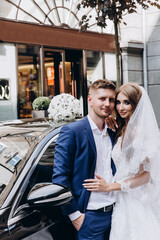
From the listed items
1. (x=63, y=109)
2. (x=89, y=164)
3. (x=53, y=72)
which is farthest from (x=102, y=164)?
(x=53, y=72)

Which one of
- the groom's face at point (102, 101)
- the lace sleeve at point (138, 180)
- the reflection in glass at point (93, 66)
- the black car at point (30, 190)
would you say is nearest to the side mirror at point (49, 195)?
the black car at point (30, 190)

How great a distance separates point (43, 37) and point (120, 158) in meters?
9.13

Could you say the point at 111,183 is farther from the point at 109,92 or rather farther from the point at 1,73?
the point at 1,73

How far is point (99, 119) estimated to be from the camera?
254 cm

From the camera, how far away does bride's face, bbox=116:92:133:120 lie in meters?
2.56

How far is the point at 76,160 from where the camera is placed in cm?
238

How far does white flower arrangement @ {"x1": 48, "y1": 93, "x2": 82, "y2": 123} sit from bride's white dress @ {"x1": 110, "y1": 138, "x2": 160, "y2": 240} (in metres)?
0.85

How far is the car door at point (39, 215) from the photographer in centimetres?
209

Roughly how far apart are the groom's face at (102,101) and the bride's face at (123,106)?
0.08 m

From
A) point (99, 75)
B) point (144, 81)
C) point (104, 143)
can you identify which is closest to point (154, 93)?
point (144, 81)

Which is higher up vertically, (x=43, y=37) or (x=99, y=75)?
(x=43, y=37)

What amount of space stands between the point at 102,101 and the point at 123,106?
0.19 meters

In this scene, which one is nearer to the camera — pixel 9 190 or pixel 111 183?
pixel 9 190

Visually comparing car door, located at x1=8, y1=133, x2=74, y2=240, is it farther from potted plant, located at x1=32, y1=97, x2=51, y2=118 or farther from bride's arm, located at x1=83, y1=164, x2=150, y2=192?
potted plant, located at x1=32, y1=97, x2=51, y2=118
